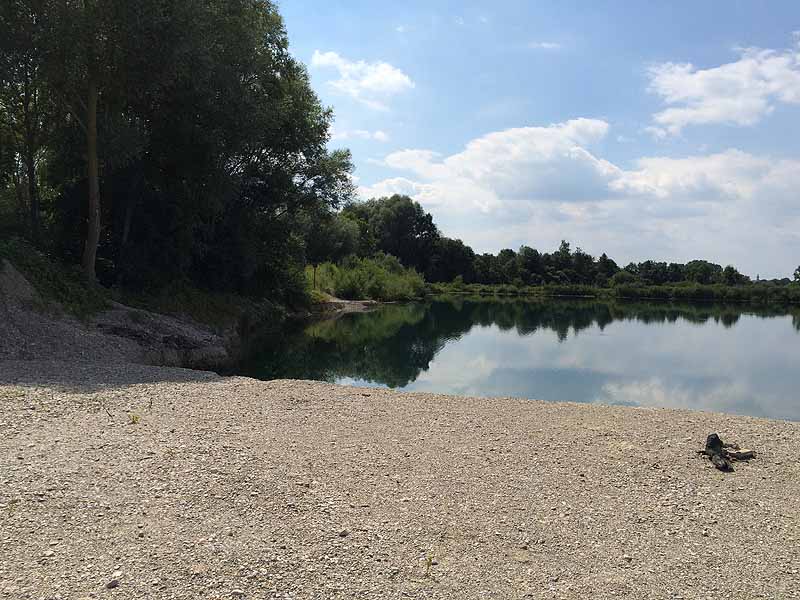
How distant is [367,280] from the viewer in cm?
6334

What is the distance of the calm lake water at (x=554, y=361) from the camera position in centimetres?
2041

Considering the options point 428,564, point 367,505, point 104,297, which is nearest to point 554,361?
point 104,297

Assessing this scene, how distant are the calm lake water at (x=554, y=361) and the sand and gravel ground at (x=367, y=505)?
9.49 meters

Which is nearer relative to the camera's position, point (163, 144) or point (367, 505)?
point (367, 505)

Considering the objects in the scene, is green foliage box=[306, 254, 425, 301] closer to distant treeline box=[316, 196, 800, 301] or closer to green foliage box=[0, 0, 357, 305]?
distant treeline box=[316, 196, 800, 301]

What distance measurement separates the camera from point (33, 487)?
247 inches

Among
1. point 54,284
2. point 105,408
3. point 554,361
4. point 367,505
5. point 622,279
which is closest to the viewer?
point 367,505

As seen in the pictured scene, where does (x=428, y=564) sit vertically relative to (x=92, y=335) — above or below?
below

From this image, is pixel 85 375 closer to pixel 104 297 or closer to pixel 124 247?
pixel 104 297

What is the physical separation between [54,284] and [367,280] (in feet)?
151

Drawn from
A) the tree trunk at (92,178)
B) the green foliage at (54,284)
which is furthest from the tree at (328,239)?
the green foliage at (54,284)

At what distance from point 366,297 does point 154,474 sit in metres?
56.4

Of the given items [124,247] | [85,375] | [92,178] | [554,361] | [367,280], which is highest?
[92,178]

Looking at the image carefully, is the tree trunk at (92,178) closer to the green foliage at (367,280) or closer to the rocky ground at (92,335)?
the rocky ground at (92,335)
